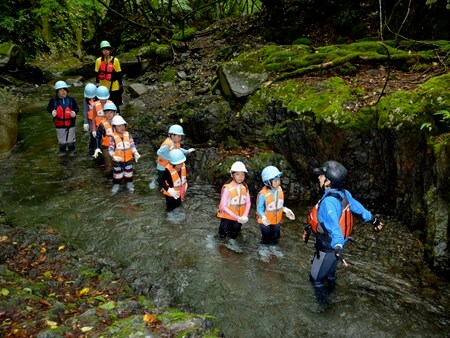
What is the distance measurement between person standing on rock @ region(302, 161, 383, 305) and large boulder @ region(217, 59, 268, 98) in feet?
17.3

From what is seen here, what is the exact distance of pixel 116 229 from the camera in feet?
23.9

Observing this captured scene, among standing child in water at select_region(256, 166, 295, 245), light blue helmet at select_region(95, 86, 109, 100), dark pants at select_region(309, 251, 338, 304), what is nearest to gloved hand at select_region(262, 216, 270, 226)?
standing child in water at select_region(256, 166, 295, 245)

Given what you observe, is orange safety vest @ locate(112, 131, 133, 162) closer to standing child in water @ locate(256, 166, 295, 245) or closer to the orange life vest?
the orange life vest

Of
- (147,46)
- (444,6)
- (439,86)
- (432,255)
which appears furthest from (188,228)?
(147,46)

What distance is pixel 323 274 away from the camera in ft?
17.5

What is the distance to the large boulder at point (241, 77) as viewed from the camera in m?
9.97

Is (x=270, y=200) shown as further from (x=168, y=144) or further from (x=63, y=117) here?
(x=63, y=117)

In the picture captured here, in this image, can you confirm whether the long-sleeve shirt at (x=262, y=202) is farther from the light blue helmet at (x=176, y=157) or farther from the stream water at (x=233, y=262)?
the light blue helmet at (x=176, y=157)

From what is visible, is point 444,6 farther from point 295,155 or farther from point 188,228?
point 188,228

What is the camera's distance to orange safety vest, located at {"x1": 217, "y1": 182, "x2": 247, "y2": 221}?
6.45 m

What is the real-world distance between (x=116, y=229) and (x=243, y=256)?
2.60 meters

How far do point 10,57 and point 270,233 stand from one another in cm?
1666

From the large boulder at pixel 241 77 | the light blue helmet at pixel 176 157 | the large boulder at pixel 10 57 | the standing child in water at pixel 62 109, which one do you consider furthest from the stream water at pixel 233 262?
the large boulder at pixel 10 57

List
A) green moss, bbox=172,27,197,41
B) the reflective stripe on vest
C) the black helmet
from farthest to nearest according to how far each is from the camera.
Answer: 1. green moss, bbox=172,27,197,41
2. the reflective stripe on vest
3. the black helmet
